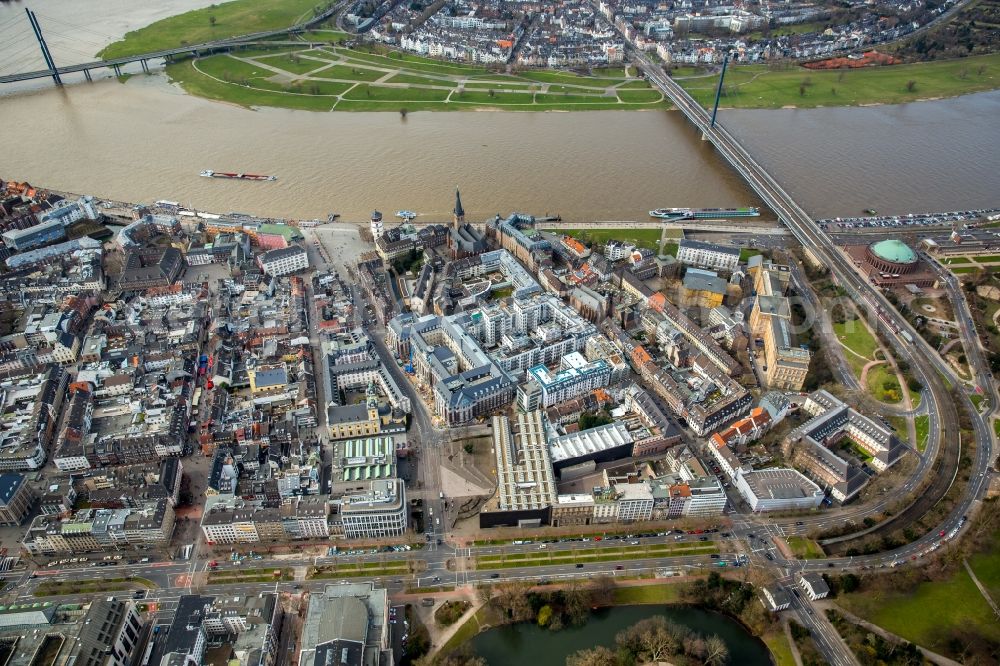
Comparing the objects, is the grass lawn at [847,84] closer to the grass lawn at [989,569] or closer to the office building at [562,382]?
the office building at [562,382]

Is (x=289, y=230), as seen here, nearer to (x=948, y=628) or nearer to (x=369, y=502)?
(x=369, y=502)

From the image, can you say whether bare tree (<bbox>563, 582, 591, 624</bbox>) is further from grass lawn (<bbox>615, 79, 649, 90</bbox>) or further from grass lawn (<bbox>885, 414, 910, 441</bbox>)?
grass lawn (<bbox>615, 79, 649, 90</bbox>)

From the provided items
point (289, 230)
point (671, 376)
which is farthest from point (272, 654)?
point (289, 230)

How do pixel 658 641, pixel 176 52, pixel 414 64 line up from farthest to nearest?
pixel 414 64 < pixel 176 52 < pixel 658 641

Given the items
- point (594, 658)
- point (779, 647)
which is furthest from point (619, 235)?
point (594, 658)

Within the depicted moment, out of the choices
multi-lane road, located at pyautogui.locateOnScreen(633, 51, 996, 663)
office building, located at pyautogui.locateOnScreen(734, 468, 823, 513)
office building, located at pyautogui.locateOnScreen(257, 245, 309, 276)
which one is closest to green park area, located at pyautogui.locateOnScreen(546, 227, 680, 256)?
multi-lane road, located at pyautogui.locateOnScreen(633, 51, 996, 663)

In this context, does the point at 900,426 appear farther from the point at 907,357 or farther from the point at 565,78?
the point at 565,78

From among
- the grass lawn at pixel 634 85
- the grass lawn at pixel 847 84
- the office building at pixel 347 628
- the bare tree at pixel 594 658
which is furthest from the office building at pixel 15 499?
the grass lawn at pixel 634 85
